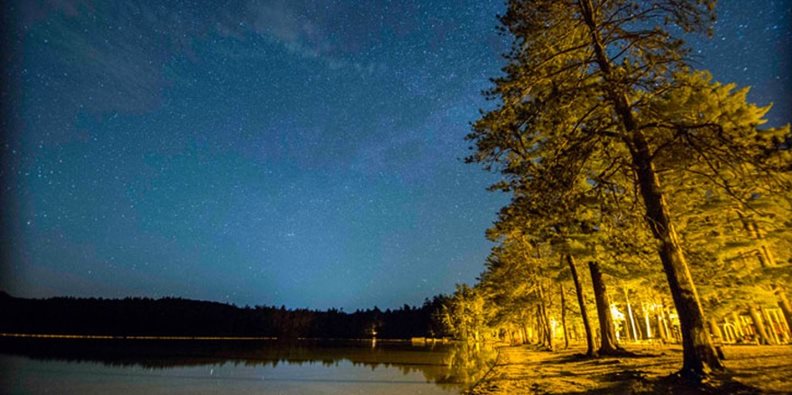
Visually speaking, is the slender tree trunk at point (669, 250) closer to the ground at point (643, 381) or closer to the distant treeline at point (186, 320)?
the ground at point (643, 381)

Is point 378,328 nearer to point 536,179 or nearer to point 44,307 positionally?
point 44,307

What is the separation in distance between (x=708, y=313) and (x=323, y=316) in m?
188

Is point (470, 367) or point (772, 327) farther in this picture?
point (470, 367)

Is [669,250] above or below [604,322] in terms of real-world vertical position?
above

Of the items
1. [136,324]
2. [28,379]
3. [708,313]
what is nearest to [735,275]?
[708,313]

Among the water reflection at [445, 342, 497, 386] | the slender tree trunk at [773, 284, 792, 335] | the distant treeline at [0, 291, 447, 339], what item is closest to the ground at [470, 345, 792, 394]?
A: the water reflection at [445, 342, 497, 386]

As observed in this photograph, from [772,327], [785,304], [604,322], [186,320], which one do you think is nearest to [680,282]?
[604,322]

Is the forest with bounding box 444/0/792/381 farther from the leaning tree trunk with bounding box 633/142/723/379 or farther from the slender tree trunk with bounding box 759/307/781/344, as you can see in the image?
the slender tree trunk with bounding box 759/307/781/344

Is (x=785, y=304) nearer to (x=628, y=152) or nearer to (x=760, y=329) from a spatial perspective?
(x=760, y=329)

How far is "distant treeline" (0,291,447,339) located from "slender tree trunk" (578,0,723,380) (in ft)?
327

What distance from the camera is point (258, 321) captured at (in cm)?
16200

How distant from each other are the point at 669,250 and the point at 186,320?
543ft

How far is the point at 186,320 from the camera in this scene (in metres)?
145

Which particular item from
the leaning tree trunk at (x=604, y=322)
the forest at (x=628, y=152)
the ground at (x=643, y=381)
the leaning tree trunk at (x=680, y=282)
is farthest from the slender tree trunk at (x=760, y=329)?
the leaning tree trunk at (x=680, y=282)
